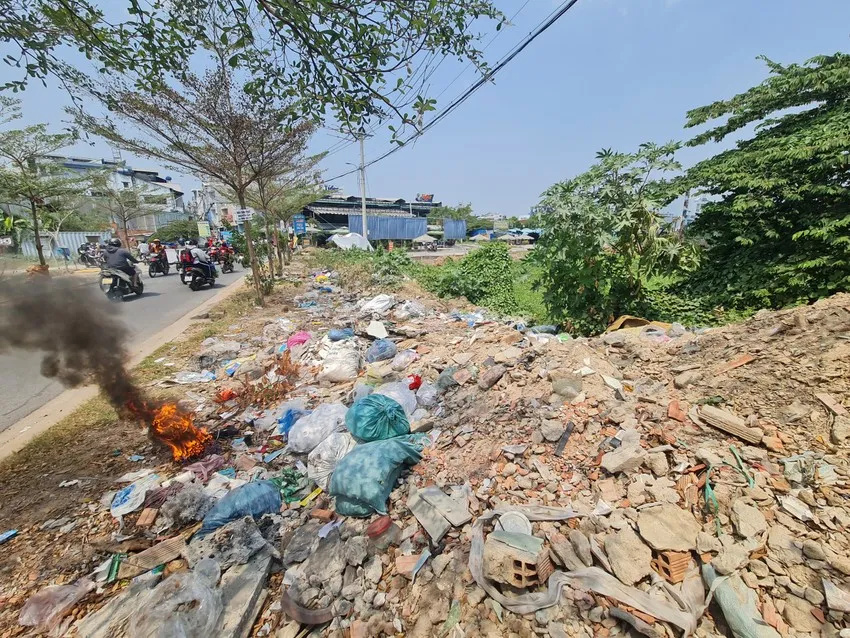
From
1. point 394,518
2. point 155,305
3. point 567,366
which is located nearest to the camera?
point 394,518

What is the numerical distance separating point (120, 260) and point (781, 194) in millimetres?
13572

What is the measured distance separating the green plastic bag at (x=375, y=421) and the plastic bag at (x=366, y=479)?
338 mm

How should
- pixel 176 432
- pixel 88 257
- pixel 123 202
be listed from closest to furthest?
pixel 176 432, pixel 88 257, pixel 123 202

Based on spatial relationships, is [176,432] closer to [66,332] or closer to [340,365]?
[66,332]

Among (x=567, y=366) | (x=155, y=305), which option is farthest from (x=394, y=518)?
(x=155, y=305)

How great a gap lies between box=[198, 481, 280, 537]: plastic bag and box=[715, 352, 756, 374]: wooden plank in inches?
133

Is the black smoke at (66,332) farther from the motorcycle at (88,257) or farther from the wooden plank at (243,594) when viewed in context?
the motorcycle at (88,257)

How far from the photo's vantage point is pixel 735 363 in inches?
116

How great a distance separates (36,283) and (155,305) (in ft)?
21.2

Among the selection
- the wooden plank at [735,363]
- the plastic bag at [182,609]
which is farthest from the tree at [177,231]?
the wooden plank at [735,363]

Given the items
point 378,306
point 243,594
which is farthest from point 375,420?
point 378,306

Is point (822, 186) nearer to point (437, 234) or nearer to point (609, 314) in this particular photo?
point (609, 314)

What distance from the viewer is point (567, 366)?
3.39 m

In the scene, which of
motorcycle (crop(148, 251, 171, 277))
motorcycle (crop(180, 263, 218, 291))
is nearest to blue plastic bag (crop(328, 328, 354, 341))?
motorcycle (crop(180, 263, 218, 291))
